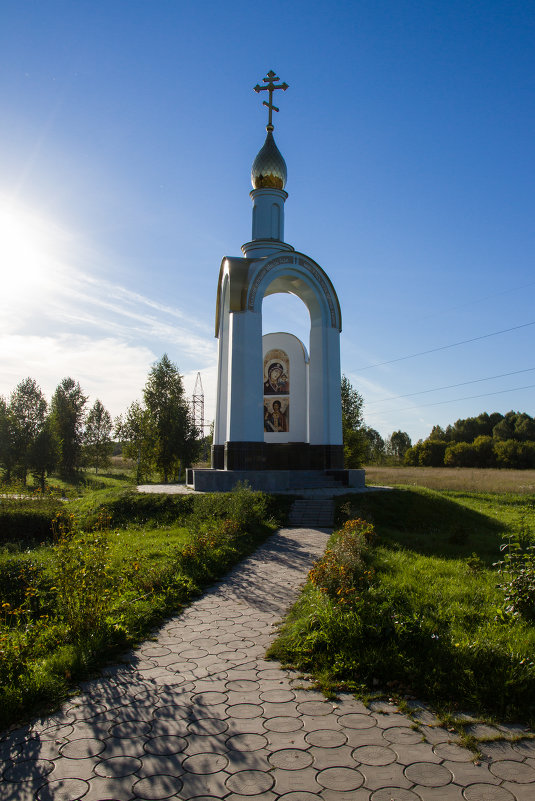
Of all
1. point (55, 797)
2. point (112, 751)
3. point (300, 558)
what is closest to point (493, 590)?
point (300, 558)

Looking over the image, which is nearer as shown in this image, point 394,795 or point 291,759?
point 394,795

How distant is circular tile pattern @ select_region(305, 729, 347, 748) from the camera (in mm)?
2943

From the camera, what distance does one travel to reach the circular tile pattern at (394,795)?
2.48 m

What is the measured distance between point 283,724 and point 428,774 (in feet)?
2.89

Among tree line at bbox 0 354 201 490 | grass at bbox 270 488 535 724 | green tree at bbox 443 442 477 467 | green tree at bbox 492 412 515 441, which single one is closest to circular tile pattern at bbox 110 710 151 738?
grass at bbox 270 488 535 724

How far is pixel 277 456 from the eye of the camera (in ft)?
65.1

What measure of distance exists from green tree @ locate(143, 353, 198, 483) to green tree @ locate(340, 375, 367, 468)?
27.0 feet

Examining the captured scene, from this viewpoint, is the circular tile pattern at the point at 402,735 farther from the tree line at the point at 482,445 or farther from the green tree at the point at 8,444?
the tree line at the point at 482,445

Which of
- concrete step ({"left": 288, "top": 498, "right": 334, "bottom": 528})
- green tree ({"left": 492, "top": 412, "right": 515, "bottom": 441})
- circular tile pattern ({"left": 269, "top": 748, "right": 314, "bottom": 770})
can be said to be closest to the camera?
circular tile pattern ({"left": 269, "top": 748, "right": 314, "bottom": 770})

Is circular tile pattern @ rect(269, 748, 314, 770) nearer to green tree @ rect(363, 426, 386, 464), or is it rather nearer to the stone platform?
the stone platform

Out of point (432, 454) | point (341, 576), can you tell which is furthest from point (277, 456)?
point (432, 454)

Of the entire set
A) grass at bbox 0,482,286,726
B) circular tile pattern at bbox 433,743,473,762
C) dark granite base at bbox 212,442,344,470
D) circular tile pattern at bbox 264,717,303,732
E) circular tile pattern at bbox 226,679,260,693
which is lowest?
circular tile pattern at bbox 433,743,473,762

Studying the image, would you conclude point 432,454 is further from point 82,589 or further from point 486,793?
point 486,793

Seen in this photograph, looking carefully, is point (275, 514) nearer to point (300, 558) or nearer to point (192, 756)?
point (300, 558)
